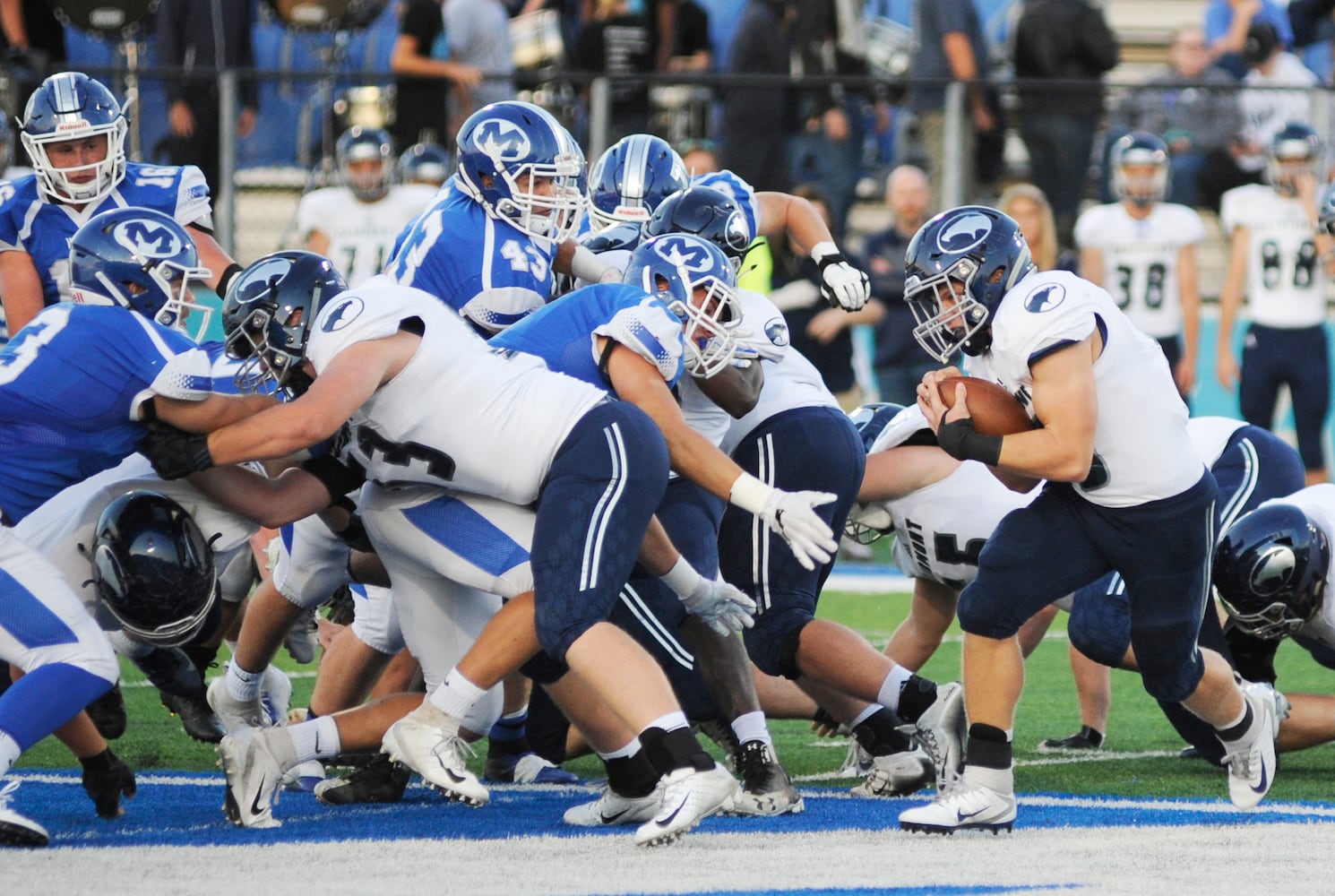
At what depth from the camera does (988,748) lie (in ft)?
14.4

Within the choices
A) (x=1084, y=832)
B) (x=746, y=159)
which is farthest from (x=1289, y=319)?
(x=1084, y=832)

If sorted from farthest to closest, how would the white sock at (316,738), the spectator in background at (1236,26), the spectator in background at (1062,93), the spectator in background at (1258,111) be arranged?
the spectator in background at (1236,26) < the spectator in background at (1258,111) < the spectator in background at (1062,93) < the white sock at (316,738)

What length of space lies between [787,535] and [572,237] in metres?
1.69

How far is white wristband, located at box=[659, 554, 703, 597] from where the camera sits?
4461mm

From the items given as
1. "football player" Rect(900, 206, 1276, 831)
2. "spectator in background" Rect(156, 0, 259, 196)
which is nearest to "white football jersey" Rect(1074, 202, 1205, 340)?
"spectator in background" Rect(156, 0, 259, 196)

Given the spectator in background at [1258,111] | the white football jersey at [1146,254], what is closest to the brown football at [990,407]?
the white football jersey at [1146,254]

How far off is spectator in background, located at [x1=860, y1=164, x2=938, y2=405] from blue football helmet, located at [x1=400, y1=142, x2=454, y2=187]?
2287mm

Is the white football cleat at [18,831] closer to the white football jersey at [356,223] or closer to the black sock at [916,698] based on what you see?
the black sock at [916,698]

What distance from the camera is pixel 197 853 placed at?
13.0 ft

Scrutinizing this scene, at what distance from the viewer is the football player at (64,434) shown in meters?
4.09

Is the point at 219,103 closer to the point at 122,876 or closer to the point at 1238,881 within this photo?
the point at 122,876

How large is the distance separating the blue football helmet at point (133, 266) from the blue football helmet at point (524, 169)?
878 mm

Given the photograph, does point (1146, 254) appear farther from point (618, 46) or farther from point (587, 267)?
point (587, 267)

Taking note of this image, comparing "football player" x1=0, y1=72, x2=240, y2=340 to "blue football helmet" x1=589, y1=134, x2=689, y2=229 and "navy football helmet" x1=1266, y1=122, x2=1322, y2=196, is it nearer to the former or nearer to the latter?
"blue football helmet" x1=589, y1=134, x2=689, y2=229
